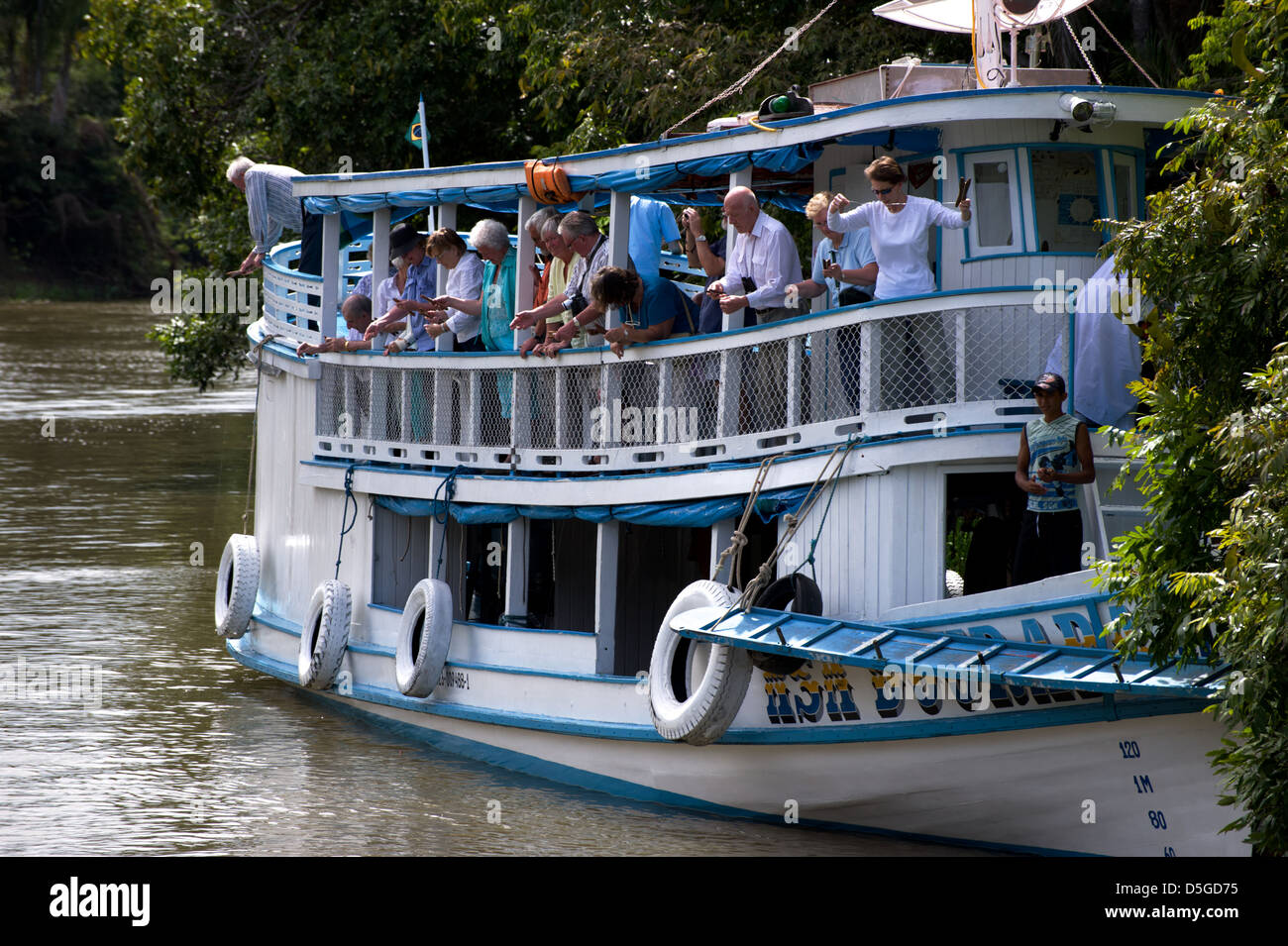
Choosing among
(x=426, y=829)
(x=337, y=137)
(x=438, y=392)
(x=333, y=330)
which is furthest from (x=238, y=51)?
(x=426, y=829)

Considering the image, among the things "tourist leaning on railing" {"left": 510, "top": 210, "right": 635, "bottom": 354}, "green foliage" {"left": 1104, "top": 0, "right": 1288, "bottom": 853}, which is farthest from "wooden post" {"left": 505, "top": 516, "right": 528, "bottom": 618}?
"green foliage" {"left": 1104, "top": 0, "right": 1288, "bottom": 853}

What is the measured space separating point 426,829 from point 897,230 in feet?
14.8

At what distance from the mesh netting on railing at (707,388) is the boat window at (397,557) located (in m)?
0.72

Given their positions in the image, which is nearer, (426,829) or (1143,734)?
(1143,734)

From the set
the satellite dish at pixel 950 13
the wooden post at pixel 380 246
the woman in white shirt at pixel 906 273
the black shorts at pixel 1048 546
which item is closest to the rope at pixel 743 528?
the woman in white shirt at pixel 906 273

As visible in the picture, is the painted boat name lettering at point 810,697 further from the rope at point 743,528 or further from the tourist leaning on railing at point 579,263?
the tourist leaning on railing at point 579,263

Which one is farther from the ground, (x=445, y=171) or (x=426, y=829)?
(x=445, y=171)

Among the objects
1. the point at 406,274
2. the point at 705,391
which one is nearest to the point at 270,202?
the point at 406,274

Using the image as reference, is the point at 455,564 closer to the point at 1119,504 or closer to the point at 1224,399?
the point at 1119,504

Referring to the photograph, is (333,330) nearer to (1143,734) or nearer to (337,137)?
(1143,734)

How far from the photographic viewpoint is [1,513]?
24.5 meters

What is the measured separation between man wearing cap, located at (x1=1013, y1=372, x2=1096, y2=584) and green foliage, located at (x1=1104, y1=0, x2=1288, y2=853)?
93 cm

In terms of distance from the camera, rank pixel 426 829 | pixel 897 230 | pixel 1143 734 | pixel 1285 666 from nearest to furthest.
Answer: pixel 1285 666 → pixel 1143 734 → pixel 897 230 → pixel 426 829

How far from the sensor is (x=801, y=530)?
989cm
